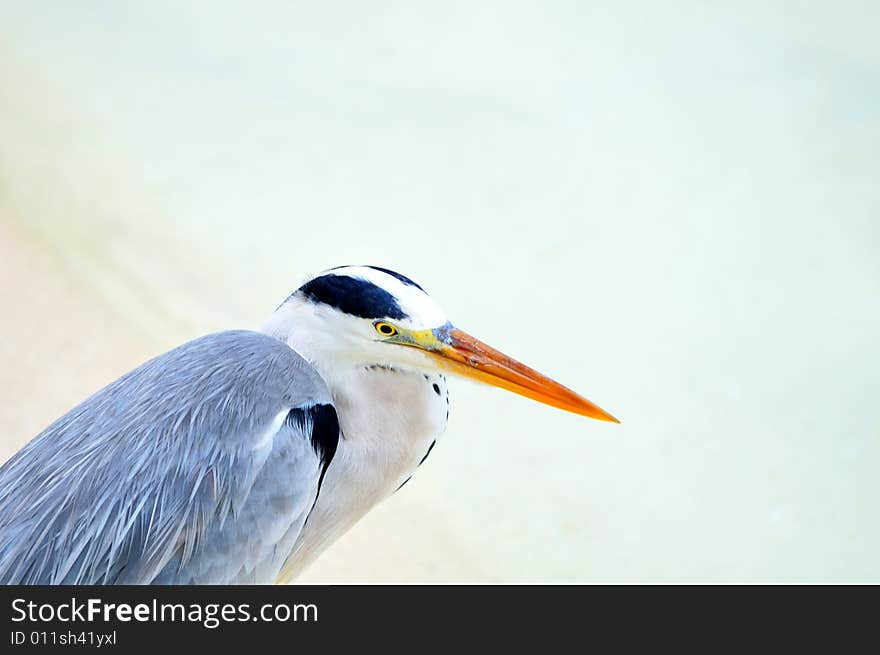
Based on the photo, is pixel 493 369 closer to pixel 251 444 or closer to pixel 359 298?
pixel 359 298

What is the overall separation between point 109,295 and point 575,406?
4.86 feet

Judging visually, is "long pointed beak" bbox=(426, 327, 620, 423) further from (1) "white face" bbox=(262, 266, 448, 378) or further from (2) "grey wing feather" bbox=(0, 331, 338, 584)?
(2) "grey wing feather" bbox=(0, 331, 338, 584)

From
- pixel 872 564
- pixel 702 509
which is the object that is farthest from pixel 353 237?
pixel 872 564

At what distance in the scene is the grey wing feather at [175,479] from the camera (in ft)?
3.14

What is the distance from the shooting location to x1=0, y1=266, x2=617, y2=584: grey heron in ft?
3.16

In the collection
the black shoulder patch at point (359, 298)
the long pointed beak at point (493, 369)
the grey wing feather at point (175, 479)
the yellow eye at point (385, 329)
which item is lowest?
the grey wing feather at point (175, 479)

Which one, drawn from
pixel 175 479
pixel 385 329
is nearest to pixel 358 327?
pixel 385 329

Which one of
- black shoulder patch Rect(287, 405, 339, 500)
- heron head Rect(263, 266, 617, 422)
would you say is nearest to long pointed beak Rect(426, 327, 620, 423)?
heron head Rect(263, 266, 617, 422)

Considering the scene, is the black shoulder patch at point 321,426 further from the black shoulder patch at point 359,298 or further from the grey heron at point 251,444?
the black shoulder patch at point 359,298

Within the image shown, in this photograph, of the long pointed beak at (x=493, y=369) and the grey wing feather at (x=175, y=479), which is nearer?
the grey wing feather at (x=175, y=479)

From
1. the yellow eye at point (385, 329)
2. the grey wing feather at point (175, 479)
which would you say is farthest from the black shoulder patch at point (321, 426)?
the yellow eye at point (385, 329)

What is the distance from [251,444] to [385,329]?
0.65 feet

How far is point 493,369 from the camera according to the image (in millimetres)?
Answer: 1142
